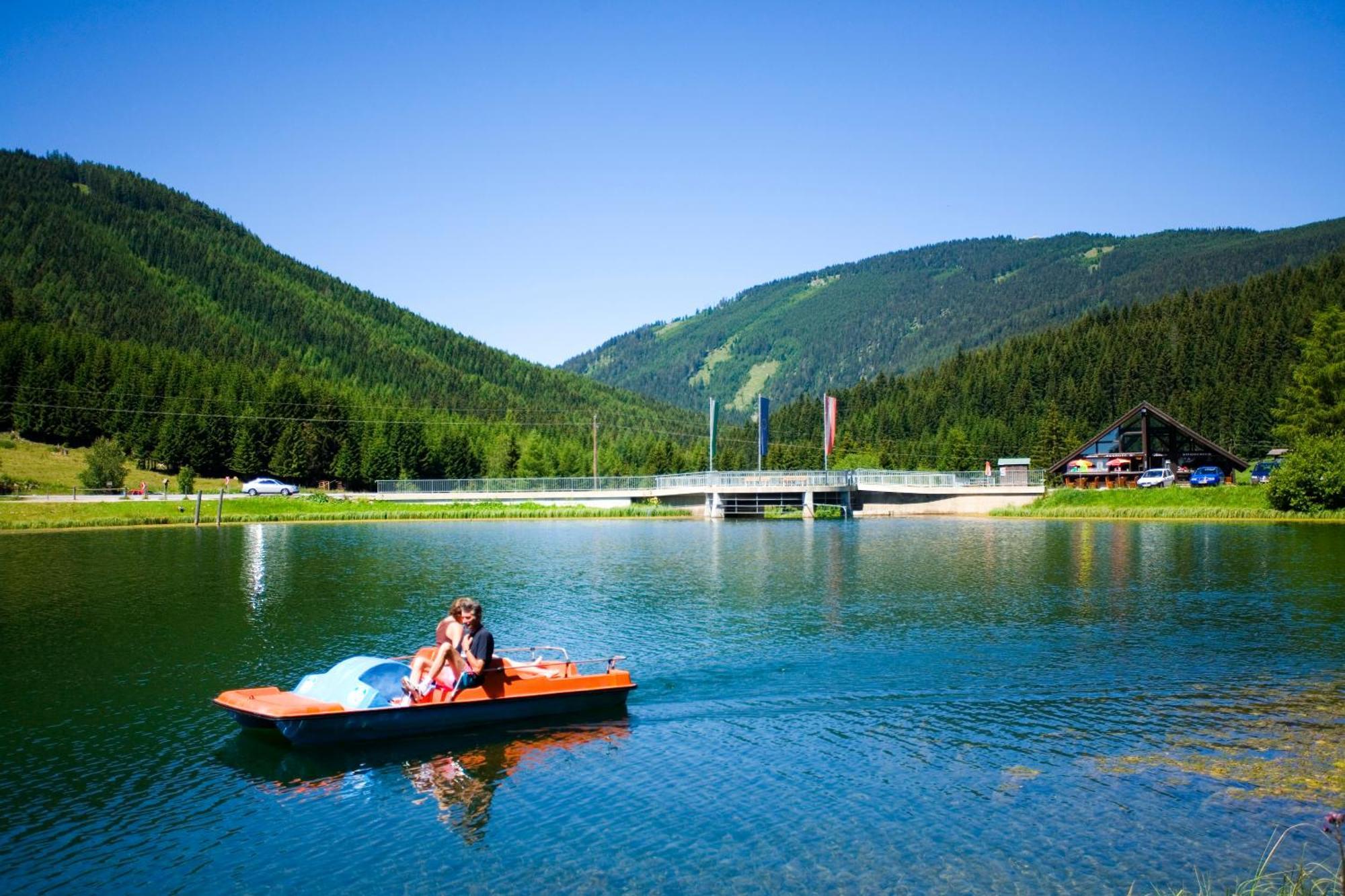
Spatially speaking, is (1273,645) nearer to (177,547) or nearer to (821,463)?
(177,547)

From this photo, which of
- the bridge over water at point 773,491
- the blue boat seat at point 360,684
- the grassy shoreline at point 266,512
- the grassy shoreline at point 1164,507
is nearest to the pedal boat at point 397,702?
the blue boat seat at point 360,684

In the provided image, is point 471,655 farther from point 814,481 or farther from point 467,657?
point 814,481

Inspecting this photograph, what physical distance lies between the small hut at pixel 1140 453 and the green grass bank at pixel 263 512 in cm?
4133

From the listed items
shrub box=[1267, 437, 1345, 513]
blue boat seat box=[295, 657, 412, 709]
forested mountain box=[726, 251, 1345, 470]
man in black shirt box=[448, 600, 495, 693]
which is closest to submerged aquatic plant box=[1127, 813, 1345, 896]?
man in black shirt box=[448, 600, 495, 693]

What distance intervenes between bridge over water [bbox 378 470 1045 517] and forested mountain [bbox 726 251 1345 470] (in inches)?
1294

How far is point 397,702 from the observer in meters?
19.7

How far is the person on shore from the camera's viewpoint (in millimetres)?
19859

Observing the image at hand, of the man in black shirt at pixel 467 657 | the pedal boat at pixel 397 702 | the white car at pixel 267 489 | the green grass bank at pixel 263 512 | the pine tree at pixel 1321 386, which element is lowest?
the pedal boat at pixel 397 702

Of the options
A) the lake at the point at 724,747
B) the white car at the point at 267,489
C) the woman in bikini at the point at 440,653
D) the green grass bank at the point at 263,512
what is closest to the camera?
the lake at the point at 724,747

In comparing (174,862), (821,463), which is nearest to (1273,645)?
(174,862)

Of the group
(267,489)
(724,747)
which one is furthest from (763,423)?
(724,747)

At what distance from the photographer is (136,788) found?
16.9 metres

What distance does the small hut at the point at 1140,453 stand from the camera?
329 ft

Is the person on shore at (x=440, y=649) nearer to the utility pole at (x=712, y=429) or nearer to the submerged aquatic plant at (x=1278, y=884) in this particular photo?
the submerged aquatic plant at (x=1278, y=884)
